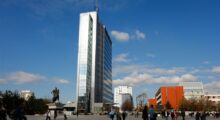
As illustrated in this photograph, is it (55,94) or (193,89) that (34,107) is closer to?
(55,94)

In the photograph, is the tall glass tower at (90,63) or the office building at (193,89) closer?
the tall glass tower at (90,63)

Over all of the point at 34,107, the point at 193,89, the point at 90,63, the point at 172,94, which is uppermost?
the point at 90,63

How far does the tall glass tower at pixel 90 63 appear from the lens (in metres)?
117

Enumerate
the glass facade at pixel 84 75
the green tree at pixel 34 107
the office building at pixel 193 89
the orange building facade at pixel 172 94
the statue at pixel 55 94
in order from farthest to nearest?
1. the office building at pixel 193 89
2. the orange building facade at pixel 172 94
3. the glass facade at pixel 84 75
4. the green tree at pixel 34 107
5. the statue at pixel 55 94

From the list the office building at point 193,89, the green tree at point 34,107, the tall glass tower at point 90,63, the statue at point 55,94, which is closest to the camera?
the statue at point 55,94

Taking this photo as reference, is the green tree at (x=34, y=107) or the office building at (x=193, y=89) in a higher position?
the office building at (x=193, y=89)

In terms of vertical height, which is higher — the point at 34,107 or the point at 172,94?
the point at 172,94

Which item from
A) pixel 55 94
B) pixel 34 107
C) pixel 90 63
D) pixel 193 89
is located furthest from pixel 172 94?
pixel 55 94

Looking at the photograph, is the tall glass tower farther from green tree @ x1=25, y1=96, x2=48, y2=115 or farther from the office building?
the office building

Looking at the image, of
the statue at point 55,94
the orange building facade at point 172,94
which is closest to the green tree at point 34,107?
the statue at point 55,94

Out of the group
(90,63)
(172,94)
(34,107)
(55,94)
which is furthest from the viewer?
(172,94)

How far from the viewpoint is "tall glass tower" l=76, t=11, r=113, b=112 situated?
116688 mm

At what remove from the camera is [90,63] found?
403 ft

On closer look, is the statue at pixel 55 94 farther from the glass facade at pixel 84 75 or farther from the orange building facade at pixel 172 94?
the orange building facade at pixel 172 94
